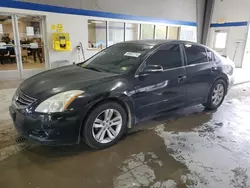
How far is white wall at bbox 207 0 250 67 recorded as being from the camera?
34.3 feet

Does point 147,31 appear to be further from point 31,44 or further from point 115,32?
point 31,44

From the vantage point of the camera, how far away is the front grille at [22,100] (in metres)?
2.35

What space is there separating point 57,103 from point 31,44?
569 centimetres

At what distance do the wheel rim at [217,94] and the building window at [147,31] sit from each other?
6.35m

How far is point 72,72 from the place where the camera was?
3004 mm

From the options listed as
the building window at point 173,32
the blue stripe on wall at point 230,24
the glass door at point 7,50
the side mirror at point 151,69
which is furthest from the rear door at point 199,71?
the blue stripe on wall at point 230,24

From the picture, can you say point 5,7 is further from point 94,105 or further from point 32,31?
point 94,105

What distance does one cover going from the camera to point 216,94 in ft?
13.6

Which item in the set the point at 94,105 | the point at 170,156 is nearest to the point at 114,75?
the point at 94,105

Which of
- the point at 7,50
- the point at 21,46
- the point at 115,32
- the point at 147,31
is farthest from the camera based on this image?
the point at 147,31

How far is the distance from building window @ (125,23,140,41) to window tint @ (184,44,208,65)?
6.10 metres

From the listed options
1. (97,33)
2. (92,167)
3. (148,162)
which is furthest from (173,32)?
(92,167)

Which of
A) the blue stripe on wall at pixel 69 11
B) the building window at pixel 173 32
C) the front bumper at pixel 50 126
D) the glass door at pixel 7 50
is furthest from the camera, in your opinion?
the building window at pixel 173 32

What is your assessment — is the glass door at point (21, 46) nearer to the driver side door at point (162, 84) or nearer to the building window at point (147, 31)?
the building window at point (147, 31)
